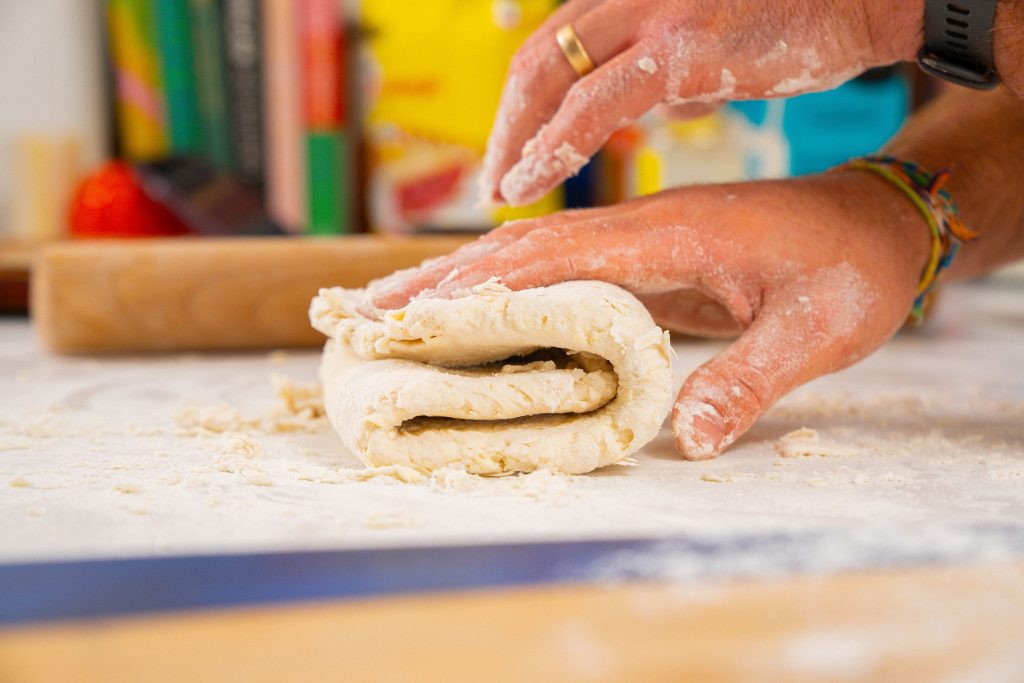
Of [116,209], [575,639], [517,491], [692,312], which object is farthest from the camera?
[116,209]

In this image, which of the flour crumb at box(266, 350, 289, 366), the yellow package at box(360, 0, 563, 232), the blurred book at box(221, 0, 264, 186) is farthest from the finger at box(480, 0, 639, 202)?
the blurred book at box(221, 0, 264, 186)

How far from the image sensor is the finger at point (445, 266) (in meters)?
1.01

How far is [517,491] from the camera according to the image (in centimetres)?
85

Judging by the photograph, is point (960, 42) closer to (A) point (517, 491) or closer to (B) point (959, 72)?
(B) point (959, 72)

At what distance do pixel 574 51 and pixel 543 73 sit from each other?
0.05 meters

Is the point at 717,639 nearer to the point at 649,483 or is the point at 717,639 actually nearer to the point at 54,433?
the point at 649,483

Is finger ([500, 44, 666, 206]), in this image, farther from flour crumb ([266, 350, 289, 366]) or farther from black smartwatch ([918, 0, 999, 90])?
flour crumb ([266, 350, 289, 366])

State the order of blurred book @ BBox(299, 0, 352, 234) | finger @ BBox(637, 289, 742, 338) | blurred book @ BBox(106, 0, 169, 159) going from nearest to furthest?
1. finger @ BBox(637, 289, 742, 338)
2. blurred book @ BBox(299, 0, 352, 234)
3. blurred book @ BBox(106, 0, 169, 159)

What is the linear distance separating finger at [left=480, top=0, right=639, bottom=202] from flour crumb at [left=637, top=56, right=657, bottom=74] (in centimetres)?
5

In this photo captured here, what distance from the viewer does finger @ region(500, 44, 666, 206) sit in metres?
1.02

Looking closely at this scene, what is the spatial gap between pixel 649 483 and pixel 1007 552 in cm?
34

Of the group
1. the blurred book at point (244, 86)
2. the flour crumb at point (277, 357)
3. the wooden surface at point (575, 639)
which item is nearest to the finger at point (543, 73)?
the wooden surface at point (575, 639)

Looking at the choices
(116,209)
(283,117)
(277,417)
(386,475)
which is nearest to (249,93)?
(283,117)

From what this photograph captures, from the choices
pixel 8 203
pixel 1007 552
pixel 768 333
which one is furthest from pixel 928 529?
pixel 8 203
